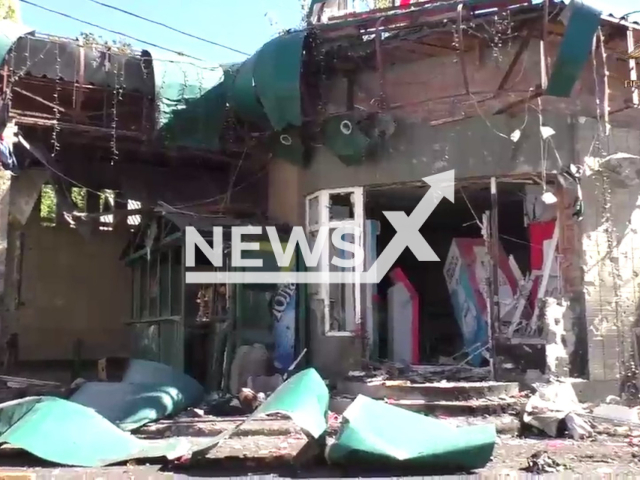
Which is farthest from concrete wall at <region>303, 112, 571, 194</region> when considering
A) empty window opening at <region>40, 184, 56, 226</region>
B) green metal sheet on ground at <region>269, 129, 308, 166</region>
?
empty window opening at <region>40, 184, 56, 226</region>

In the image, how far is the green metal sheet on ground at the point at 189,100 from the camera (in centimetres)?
1047

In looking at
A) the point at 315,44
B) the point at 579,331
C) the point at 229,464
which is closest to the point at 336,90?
the point at 315,44

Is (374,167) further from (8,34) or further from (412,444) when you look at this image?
(8,34)

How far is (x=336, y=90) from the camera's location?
10.1 metres

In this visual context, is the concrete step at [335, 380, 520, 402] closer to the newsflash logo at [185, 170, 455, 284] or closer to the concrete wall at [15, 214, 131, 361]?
the newsflash logo at [185, 170, 455, 284]

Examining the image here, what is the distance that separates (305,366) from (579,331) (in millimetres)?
3777

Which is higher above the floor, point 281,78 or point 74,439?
point 281,78

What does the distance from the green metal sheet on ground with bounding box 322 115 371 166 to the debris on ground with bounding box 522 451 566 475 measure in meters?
4.89

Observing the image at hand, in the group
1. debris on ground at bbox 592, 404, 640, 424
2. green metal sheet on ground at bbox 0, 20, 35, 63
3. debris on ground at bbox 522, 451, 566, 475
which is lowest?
debris on ground at bbox 522, 451, 566, 475

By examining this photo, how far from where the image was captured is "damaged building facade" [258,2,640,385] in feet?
28.2

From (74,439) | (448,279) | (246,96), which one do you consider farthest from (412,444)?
(246,96)

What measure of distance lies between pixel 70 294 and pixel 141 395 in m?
6.16

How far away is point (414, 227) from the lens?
439 inches

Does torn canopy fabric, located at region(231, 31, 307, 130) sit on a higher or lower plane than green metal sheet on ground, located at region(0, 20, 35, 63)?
lower
